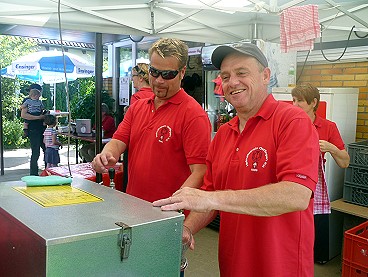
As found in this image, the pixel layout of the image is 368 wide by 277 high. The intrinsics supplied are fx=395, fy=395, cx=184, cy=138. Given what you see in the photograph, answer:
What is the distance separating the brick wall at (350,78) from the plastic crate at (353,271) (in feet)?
5.34

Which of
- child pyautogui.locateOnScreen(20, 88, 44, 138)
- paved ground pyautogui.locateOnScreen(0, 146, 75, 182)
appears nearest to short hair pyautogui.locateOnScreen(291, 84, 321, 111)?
paved ground pyautogui.locateOnScreen(0, 146, 75, 182)

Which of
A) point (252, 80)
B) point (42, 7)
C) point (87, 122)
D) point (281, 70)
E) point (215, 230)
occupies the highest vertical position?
point (42, 7)

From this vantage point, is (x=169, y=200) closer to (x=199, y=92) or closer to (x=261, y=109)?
(x=261, y=109)

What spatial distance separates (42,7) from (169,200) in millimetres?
2624

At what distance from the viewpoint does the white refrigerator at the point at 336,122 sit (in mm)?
3592

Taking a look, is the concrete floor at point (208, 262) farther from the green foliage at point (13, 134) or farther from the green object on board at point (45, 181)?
the green foliage at point (13, 134)

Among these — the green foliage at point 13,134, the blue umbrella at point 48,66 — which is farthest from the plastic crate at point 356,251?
the green foliage at point 13,134

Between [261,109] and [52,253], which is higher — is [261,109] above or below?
above

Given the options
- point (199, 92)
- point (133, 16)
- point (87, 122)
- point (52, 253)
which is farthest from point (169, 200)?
point (87, 122)

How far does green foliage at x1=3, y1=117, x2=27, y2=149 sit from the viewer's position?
34.6 ft

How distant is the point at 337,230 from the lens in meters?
3.91

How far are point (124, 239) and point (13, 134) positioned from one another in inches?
424

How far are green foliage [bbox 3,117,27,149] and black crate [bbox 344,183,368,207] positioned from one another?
9.25 m

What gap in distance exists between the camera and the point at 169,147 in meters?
1.89
